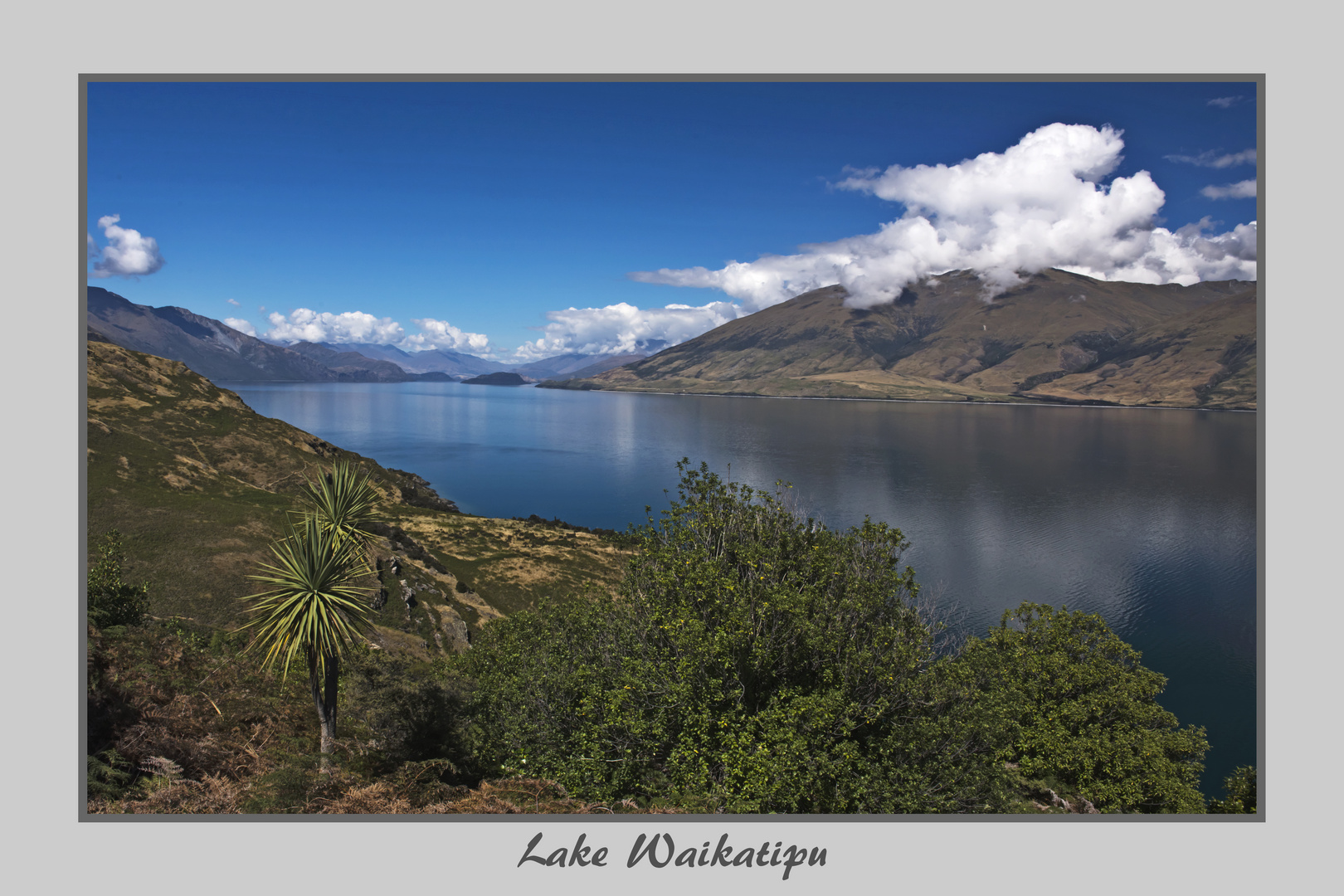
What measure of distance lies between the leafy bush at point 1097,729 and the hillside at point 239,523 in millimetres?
22102

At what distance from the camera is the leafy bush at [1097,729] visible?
19547mm

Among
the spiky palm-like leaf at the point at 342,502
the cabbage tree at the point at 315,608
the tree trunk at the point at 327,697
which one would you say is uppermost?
the spiky palm-like leaf at the point at 342,502

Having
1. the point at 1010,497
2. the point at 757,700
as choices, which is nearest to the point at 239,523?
the point at 757,700

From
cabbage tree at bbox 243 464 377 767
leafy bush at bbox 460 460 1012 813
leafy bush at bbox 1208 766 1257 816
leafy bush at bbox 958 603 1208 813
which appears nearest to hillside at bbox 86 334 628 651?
cabbage tree at bbox 243 464 377 767

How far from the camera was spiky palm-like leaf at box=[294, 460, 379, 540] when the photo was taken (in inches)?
564

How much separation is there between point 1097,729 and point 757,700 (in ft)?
51.1

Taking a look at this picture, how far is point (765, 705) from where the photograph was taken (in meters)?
11.9

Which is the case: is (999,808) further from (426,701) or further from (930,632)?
(426,701)

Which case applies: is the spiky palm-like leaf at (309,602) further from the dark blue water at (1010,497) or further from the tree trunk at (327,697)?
the dark blue water at (1010,497)

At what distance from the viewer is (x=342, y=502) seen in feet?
48.5

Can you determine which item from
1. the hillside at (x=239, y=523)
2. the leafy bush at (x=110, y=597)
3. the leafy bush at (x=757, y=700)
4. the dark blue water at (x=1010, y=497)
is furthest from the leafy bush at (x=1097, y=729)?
the leafy bush at (x=110, y=597)

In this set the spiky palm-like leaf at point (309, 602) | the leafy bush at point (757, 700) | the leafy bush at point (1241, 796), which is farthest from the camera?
the leafy bush at point (1241, 796)

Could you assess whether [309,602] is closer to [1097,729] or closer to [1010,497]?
[1097,729]

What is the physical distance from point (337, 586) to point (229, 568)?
25434 mm
